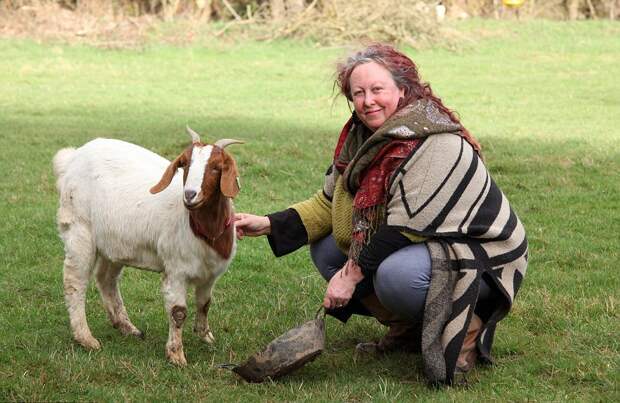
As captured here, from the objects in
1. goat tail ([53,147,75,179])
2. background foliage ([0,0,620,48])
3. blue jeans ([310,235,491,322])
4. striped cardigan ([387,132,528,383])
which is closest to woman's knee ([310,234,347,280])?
blue jeans ([310,235,491,322])

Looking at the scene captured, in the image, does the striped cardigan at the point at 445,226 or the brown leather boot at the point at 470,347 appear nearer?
the striped cardigan at the point at 445,226

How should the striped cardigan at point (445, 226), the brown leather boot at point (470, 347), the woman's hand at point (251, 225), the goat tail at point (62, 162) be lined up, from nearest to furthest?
the striped cardigan at point (445, 226), the brown leather boot at point (470, 347), the woman's hand at point (251, 225), the goat tail at point (62, 162)

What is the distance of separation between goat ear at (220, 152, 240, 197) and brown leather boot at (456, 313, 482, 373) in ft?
3.85

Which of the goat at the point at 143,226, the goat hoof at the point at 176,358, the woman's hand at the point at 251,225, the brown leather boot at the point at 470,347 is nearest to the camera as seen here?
the brown leather boot at the point at 470,347

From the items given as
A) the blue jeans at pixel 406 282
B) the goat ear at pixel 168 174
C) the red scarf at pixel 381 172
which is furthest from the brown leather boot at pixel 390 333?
the goat ear at pixel 168 174

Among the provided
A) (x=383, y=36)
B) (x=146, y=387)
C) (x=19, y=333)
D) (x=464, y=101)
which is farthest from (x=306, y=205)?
(x=383, y=36)

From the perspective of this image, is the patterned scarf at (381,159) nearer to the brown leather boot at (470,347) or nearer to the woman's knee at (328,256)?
the woman's knee at (328,256)

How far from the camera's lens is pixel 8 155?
10469 millimetres

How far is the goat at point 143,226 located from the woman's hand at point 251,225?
0.08 metres

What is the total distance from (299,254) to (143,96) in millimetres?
9512

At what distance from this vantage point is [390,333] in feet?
16.2

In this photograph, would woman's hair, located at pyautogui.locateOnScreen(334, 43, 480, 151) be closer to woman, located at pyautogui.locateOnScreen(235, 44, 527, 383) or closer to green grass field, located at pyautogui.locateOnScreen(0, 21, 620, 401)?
woman, located at pyautogui.locateOnScreen(235, 44, 527, 383)

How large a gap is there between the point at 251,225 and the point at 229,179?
22.8 inches

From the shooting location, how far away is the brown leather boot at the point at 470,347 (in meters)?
4.50
